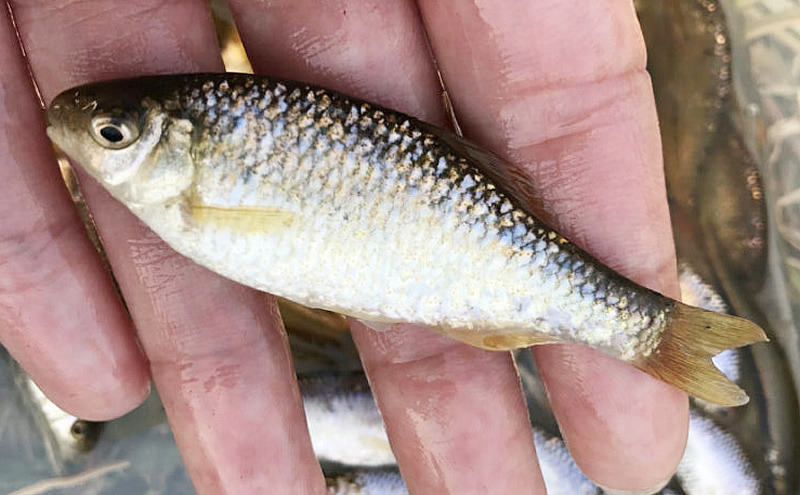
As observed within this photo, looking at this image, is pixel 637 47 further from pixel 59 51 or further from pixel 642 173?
pixel 59 51

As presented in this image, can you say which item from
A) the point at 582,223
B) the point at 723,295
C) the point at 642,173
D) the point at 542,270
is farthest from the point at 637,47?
the point at 723,295

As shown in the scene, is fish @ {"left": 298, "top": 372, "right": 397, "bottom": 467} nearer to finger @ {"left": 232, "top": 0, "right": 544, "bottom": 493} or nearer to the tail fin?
finger @ {"left": 232, "top": 0, "right": 544, "bottom": 493}

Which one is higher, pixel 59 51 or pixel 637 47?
pixel 637 47

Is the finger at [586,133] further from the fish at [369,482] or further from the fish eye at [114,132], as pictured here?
the fish at [369,482]

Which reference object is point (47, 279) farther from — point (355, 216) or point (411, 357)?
point (411, 357)

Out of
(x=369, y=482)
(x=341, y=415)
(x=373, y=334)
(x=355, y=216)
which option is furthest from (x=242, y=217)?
(x=369, y=482)

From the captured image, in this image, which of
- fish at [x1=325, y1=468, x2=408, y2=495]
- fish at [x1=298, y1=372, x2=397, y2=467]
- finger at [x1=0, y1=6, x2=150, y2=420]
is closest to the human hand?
finger at [x1=0, y1=6, x2=150, y2=420]

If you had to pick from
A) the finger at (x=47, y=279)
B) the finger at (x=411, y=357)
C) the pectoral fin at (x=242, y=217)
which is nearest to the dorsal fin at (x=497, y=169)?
the finger at (x=411, y=357)
